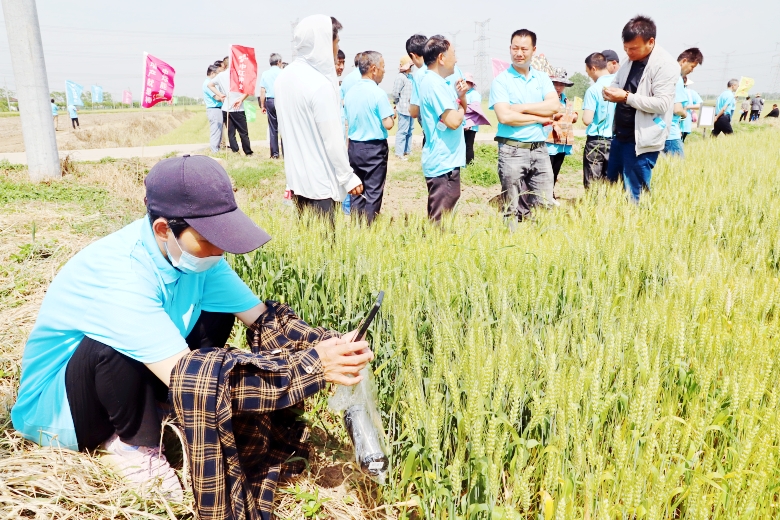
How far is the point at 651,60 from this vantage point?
3898 millimetres

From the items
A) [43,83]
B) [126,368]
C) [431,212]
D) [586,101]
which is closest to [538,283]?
[126,368]

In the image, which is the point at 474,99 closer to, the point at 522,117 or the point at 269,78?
the point at 522,117

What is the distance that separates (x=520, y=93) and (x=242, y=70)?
5745 millimetres

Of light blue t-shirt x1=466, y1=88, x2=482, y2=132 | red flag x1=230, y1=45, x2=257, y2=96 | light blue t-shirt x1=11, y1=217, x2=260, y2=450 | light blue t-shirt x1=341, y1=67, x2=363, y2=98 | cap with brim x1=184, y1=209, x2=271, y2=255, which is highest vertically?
red flag x1=230, y1=45, x2=257, y2=96

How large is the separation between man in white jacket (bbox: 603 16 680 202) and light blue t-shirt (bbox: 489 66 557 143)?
476mm

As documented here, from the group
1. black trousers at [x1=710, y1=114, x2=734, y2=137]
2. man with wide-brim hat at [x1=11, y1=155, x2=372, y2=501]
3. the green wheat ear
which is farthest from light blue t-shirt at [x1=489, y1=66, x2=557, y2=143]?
black trousers at [x1=710, y1=114, x2=734, y2=137]

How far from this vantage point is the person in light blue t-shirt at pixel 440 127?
368 cm

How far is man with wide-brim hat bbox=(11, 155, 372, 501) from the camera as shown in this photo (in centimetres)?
148

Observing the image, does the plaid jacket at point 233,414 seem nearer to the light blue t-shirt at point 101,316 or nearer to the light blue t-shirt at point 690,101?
the light blue t-shirt at point 101,316

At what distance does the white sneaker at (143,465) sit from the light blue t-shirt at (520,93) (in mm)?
3139

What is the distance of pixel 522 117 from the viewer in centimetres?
380

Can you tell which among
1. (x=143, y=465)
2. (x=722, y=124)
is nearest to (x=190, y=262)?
(x=143, y=465)

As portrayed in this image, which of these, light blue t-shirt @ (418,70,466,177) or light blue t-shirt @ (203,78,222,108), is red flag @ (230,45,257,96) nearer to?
light blue t-shirt @ (203,78,222,108)

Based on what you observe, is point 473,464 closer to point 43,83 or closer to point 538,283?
point 538,283
